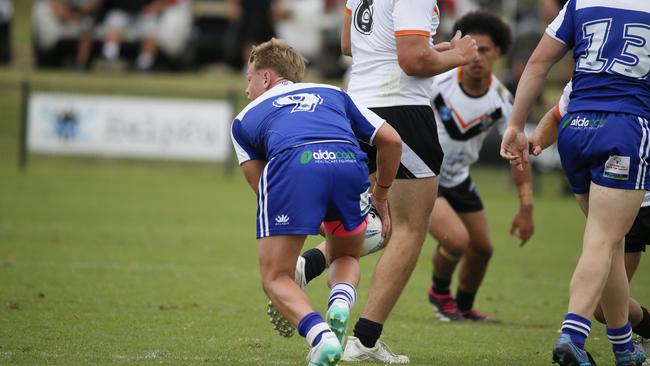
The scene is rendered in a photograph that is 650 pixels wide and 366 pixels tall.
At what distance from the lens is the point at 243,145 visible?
545cm

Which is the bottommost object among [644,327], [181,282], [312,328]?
[181,282]

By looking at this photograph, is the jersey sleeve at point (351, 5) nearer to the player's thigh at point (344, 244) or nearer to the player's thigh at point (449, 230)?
the player's thigh at point (344, 244)

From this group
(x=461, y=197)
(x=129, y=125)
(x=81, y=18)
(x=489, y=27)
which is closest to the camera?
(x=489, y=27)

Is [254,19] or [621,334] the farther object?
[254,19]

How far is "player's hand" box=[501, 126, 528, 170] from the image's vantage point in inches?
221

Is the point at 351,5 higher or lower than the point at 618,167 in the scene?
higher

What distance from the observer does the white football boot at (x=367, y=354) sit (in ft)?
19.5

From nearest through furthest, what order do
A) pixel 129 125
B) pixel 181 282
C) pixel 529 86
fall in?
Answer: pixel 529 86, pixel 181 282, pixel 129 125

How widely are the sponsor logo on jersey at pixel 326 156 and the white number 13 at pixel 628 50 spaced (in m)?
1.40

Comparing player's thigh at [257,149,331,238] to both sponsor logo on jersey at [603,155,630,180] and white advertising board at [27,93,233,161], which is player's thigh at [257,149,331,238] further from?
white advertising board at [27,93,233,161]

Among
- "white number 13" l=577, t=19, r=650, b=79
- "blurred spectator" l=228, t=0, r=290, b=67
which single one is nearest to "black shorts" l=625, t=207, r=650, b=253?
"white number 13" l=577, t=19, r=650, b=79

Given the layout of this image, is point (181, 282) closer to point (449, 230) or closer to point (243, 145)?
point (449, 230)

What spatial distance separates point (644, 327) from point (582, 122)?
1659mm

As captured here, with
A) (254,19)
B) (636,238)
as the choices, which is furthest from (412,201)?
(254,19)
